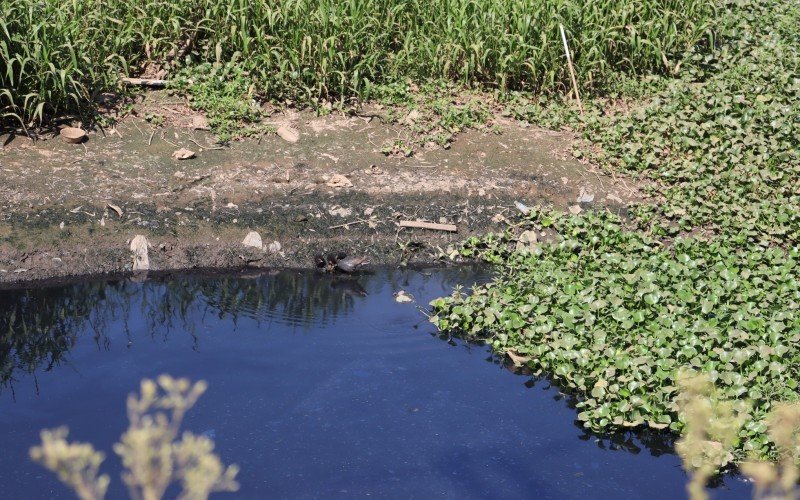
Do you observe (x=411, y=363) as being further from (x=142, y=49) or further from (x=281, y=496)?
(x=142, y=49)

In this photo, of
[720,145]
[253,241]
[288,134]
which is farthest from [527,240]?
[288,134]

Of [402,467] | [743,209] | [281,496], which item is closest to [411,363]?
[402,467]

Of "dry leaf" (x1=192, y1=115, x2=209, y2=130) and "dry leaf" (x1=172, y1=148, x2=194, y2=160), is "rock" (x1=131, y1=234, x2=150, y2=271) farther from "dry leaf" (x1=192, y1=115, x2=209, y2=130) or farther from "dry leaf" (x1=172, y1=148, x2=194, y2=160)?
"dry leaf" (x1=192, y1=115, x2=209, y2=130)

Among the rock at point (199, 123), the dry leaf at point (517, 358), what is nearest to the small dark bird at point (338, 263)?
the dry leaf at point (517, 358)

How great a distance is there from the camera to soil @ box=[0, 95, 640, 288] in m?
6.69

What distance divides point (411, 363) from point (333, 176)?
2.14 metres

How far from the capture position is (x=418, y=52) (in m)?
8.39

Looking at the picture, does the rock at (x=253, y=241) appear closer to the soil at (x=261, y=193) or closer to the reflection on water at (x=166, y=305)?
the soil at (x=261, y=193)

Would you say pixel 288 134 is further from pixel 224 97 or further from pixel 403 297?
pixel 403 297

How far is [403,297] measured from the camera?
645 centimetres

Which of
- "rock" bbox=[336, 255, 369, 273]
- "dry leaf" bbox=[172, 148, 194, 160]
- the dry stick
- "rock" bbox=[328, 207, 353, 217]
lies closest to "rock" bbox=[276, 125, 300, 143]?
"dry leaf" bbox=[172, 148, 194, 160]

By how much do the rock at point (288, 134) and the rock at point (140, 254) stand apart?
1513 mm

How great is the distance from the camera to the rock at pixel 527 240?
6.87m

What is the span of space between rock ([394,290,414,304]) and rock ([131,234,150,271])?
1.72 meters
